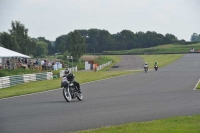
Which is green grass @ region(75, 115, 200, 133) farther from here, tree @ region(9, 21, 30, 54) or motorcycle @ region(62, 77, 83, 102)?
tree @ region(9, 21, 30, 54)

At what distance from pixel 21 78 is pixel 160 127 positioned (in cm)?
2472

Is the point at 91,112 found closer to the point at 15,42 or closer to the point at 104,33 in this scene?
the point at 15,42

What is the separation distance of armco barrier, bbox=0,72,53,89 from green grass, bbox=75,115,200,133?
66.7 ft

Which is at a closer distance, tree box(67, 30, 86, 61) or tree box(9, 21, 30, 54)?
tree box(67, 30, 86, 61)

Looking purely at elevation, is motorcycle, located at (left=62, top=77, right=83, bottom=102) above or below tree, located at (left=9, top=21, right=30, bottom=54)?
below

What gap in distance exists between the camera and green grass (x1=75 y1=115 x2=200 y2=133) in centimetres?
855

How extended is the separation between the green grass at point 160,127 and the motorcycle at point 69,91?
6.90 meters

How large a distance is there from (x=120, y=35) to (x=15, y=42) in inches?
2629

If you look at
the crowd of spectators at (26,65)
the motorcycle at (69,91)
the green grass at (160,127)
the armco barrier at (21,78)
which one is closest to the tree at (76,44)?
the crowd of spectators at (26,65)

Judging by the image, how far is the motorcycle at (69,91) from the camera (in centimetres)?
1609

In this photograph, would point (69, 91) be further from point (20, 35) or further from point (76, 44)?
point (20, 35)

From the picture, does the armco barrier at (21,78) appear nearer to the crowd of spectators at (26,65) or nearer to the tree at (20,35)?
the crowd of spectators at (26,65)

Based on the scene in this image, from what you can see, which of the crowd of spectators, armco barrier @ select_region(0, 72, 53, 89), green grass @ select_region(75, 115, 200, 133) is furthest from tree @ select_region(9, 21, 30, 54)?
green grass @ select_region(75, 115, 200, 133)

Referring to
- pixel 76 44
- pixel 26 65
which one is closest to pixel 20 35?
pixel 76 44
